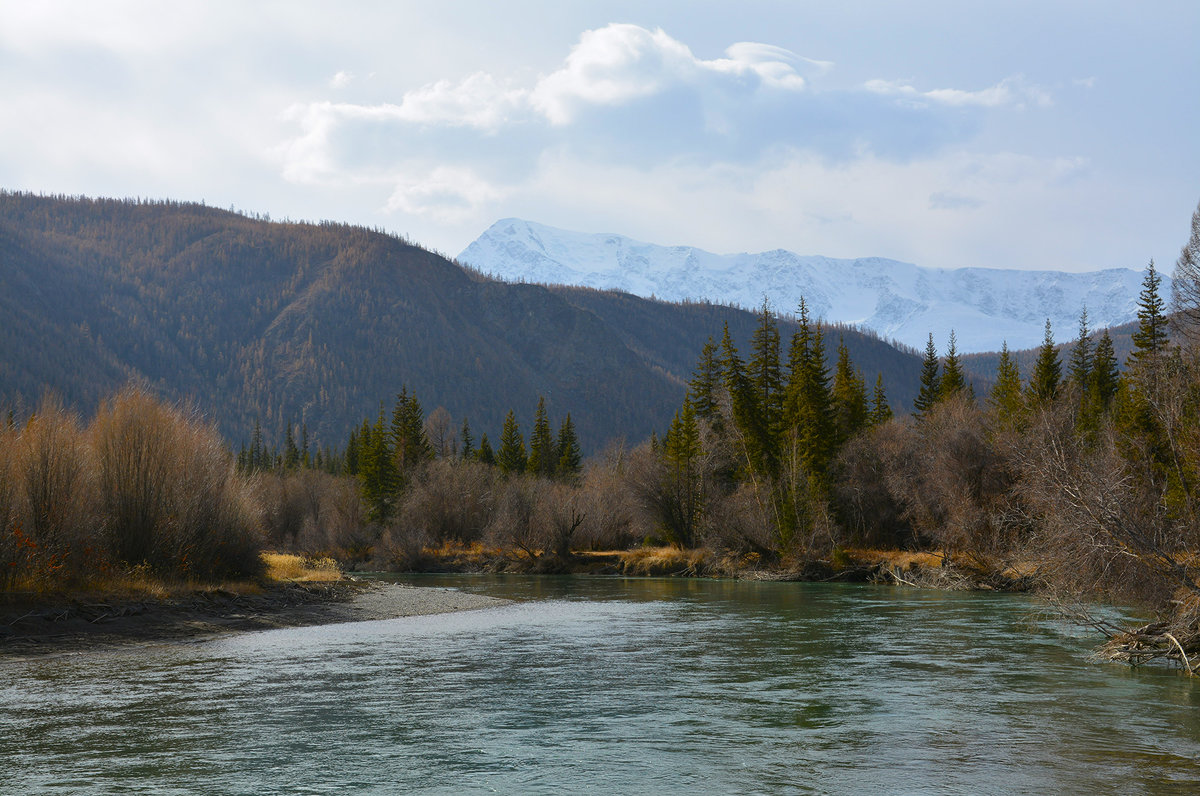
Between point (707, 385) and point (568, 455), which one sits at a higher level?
point (707, 385)

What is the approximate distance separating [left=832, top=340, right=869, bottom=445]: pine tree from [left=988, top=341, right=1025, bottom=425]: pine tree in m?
10.2

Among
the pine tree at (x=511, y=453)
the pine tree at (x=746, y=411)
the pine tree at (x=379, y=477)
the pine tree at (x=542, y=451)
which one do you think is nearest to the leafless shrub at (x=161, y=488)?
the pine tree at (x=746, y=411)

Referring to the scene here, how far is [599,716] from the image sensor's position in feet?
59.0

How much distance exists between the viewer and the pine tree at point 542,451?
4744 inches

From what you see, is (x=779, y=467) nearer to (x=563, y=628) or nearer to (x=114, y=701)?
(x=563, y=628)

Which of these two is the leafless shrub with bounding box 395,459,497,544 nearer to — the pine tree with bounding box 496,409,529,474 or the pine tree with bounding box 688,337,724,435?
the pine tree with bounding box 688,337,724,435

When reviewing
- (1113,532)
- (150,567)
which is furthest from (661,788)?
(150,567)

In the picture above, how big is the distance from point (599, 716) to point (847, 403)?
6509 centimetres

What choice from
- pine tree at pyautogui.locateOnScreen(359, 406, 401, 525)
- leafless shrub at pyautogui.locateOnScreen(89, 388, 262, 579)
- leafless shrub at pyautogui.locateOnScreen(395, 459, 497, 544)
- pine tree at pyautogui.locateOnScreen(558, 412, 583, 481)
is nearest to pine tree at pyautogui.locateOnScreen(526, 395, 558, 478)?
pine tree at pyautogui.locateOnScreen(558, 412, 583, 481)

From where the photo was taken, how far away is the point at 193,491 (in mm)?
36031

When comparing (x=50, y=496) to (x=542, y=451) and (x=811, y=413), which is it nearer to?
(x=811, y=413)

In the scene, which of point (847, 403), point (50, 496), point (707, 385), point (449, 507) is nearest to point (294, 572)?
point (50, 496)

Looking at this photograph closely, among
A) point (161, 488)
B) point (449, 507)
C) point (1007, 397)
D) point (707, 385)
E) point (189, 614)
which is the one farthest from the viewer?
point (449, 507)

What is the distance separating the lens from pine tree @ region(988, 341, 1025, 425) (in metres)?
60.7
